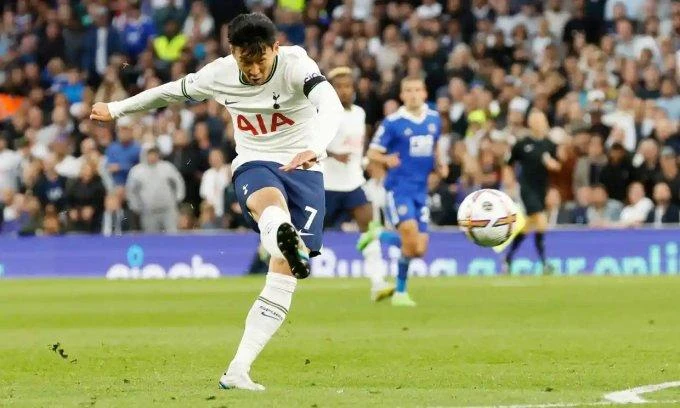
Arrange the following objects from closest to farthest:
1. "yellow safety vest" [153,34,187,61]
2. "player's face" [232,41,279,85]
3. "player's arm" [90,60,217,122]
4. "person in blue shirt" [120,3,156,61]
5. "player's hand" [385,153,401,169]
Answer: "player's face" [232,41,279,85], "player's arm" [90,60,217,122], "player's hand" [385,153,401,169], "yellow safety vest" [153,34,187,61], "person in blue shirt" [120,3,156,61]

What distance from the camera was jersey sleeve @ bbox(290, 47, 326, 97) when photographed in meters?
8.64

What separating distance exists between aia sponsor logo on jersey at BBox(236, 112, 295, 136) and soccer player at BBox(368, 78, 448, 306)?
7316mm

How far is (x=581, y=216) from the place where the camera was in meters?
22.5

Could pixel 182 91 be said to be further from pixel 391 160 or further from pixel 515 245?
pixel 515 245

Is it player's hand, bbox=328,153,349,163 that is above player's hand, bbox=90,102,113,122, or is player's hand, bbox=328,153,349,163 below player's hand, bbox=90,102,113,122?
below

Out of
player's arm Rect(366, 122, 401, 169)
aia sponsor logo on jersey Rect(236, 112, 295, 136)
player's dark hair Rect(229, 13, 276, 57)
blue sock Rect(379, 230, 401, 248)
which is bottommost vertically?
blue sock Rect(379, 230, 401, 248)

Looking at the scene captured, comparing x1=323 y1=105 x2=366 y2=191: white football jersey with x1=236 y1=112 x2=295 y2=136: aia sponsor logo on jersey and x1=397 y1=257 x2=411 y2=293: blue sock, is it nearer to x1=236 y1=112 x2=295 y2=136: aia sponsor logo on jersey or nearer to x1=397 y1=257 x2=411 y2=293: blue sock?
x1=397 y1=257 x2=411 y2=293: blue sock

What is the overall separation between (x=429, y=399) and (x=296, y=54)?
2.22 metres

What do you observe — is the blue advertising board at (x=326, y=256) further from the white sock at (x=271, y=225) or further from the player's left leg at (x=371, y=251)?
the white sock at (x=271, y=225)

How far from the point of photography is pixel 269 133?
29.6 feet

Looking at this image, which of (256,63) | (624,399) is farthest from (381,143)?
(624,399)

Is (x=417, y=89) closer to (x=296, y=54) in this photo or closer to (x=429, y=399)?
(x=296, y=54)

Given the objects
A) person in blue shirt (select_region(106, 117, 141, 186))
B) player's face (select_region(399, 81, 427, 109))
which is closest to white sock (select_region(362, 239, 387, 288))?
player's face (select_region(399, 81, 427, 109))

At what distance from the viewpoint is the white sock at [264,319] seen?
829cm
